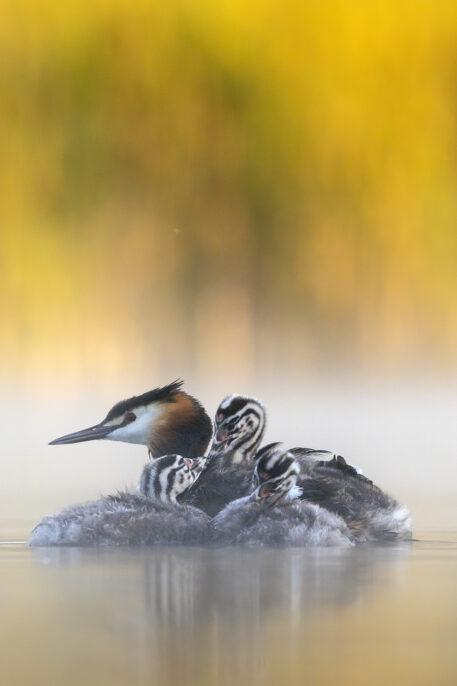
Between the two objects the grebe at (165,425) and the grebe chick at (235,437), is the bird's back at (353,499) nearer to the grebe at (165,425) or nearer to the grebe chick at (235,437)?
the grebe chick at (235,437)

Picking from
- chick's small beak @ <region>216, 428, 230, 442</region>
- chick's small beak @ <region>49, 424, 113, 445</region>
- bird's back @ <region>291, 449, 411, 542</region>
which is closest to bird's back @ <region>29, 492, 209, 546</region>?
bird's back @ <region>291, 449, 411, 542</region>

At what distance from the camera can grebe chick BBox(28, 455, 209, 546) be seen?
368cm

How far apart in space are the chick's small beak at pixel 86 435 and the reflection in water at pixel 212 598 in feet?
2.03

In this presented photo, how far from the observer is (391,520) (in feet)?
→ 13.1

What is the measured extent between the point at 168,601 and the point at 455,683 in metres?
0.86

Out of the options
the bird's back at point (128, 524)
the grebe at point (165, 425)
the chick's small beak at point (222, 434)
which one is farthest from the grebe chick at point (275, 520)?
the grebe at point (165, 425)

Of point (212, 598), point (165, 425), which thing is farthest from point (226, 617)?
point (165, 425)

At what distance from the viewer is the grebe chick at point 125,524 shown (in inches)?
145

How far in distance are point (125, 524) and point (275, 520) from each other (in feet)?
1.28

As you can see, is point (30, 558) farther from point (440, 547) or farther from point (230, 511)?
point (440, 547)

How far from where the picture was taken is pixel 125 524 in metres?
3.68

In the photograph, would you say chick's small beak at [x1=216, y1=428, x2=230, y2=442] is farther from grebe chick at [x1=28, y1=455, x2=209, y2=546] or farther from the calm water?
the calm water

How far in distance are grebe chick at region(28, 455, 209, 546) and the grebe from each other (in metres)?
0.59

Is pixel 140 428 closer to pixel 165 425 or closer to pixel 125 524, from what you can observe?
pixel 165 425
